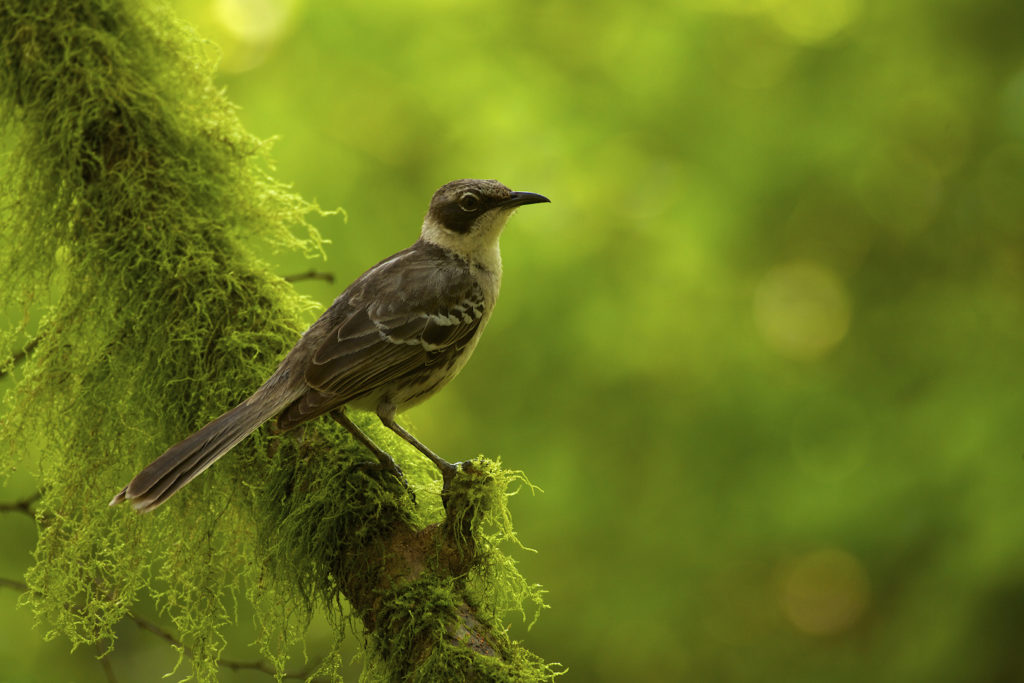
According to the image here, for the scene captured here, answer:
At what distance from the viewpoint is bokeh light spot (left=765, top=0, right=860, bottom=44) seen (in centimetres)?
630

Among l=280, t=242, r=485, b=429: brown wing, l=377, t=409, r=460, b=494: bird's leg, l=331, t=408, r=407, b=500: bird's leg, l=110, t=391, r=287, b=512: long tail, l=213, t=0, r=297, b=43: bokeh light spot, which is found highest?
l=213, t=0, r=297, b=43: bokeh light spot

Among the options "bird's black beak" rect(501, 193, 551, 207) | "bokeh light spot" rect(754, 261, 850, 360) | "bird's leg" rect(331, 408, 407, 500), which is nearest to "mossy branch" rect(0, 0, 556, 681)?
"bird's leg" rect(331, 408, 407, 500)

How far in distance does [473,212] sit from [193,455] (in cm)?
185

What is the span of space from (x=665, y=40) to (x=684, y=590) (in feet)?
12.3

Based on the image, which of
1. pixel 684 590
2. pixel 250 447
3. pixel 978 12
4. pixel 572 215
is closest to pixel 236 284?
pixel 250 447

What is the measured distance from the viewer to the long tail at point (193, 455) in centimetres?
322

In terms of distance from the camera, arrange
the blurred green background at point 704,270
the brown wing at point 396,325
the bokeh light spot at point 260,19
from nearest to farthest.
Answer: the brown wing at point 396,325 → the blurred green background at point 704,270 → the bokeh light spot at point 260,19

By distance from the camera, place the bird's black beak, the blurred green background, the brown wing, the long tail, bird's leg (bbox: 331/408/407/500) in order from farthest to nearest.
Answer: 1. the blurred green background
2. the bird's black beak
3. the brown wing
4. bird's leg (bbox: 331/408/407/500)
5. the long tail

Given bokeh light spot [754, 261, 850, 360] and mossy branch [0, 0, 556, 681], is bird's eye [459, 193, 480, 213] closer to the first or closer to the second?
mossy branch [0, 0, 556, 681]

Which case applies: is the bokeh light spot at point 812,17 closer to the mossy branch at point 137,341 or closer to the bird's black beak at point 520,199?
the bird's black beak at point 520,199

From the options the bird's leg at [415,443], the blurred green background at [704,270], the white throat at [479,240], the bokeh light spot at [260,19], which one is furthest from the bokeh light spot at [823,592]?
the bokeh light spot at [260,19]

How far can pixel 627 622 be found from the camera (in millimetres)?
6574

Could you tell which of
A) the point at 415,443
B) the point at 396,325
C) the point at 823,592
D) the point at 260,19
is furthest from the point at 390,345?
the point at 823,592

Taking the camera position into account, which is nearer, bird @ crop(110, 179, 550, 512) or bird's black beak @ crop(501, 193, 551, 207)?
bird @ crop(110, 179, 550, 512)
